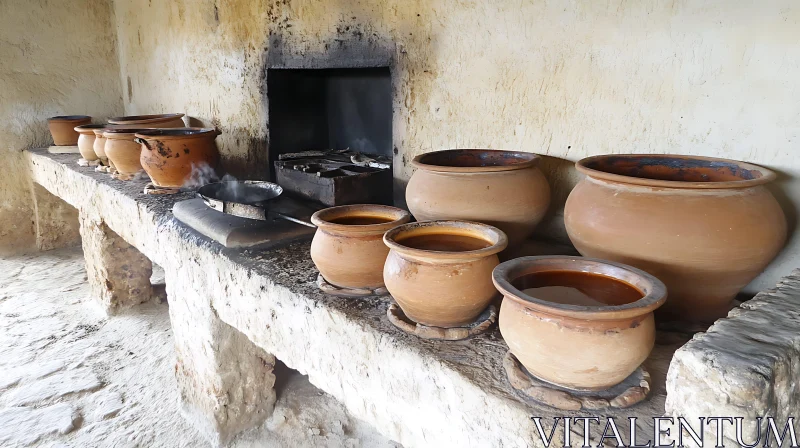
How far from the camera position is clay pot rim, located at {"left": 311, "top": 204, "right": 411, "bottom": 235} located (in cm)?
130

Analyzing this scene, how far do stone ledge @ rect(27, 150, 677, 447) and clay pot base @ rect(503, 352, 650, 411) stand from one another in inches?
0.6

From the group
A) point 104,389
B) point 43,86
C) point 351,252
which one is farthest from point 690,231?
point 43,86

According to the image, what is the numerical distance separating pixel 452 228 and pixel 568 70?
61cm

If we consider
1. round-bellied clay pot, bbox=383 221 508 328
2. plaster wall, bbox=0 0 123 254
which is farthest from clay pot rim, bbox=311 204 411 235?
plaster wall, bbox=0 0 123 254

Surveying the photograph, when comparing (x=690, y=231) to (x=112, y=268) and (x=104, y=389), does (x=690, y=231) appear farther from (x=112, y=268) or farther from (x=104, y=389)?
(x=112, y=268)

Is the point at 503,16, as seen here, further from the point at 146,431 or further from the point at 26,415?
the point at 26,415

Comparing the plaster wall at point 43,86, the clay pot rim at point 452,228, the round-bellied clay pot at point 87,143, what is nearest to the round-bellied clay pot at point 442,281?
the clay pot rim at point 452,228

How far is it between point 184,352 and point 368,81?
4.92 feet

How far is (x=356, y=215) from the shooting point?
4.97 ft

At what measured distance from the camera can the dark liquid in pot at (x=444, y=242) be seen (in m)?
1.25

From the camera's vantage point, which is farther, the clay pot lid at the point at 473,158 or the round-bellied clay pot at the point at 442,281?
the clay pot lid at the point at 473,158

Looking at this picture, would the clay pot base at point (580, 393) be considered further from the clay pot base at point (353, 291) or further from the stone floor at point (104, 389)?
the stone floor at point (104, 389)

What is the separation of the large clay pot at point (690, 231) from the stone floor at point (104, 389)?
1326 millimetres

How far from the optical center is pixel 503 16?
1590 millimetres
